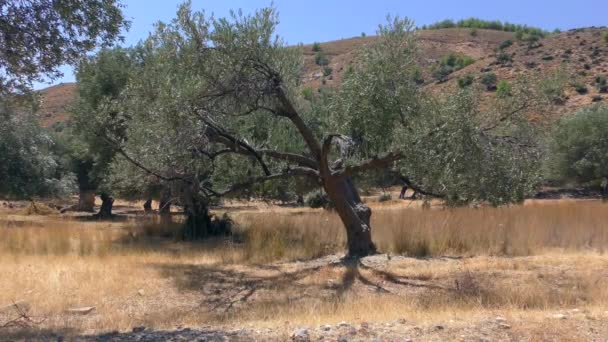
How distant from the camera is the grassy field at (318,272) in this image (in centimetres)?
989

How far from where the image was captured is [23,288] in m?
11.9

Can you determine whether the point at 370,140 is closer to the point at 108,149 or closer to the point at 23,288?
the point at 23,288

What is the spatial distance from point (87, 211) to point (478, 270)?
2595cm

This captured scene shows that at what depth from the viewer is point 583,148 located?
34969 millimetres

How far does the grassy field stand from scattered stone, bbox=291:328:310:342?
2.94 ft

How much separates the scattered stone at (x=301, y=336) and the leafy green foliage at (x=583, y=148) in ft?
96.5

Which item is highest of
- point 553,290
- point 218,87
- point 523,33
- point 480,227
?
point 523,33

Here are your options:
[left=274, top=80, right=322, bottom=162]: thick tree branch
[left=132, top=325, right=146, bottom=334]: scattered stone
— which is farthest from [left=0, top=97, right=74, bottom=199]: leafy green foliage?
[left=132, top=325, right=146, bottom=334]: scattered stone

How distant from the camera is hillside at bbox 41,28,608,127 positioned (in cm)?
5335

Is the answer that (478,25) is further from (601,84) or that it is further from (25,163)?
(25,163)

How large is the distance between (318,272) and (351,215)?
152 cm

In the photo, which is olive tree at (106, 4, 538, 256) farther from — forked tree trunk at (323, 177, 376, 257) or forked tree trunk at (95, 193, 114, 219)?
forked tree trunk at (95, 193, 114, 219)

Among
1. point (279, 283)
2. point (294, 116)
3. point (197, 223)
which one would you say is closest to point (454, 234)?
point (279, 283)

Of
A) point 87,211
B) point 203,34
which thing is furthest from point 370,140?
point 87,211
